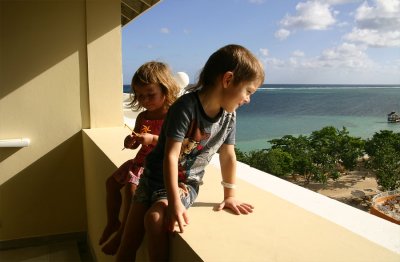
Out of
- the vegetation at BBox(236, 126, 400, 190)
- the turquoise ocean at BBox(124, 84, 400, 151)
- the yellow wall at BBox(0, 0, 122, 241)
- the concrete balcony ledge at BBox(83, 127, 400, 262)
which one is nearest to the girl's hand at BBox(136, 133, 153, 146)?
the concrete balcony ledge at BBox(83, 127, 400, 262)

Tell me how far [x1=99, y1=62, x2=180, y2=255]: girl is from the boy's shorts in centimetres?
30

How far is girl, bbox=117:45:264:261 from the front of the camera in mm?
1137

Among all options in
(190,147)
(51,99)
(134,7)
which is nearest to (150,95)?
(190,147)

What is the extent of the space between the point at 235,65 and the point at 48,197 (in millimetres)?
3153

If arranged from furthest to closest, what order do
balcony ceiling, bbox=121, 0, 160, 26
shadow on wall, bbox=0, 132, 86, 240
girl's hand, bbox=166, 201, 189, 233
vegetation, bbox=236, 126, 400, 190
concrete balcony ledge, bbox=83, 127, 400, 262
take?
vegetation, bbox=236, 126, 400, 190
balcony ceiling, bbox=121, 0, 160, 26
shadow on wall, bbox=0, 132, 86, 240
girl's hand, bbox=166, 201, 189, 233
concrete balcony ledge, bbox=83, 127, 400, 262

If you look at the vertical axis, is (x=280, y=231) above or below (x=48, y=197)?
above

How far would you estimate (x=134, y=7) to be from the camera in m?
4.60

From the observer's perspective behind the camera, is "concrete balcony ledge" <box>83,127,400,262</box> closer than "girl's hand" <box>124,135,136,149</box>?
Yes

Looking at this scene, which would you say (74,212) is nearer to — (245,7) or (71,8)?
(71,8)

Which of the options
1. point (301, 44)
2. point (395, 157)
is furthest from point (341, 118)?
point (395, 157)

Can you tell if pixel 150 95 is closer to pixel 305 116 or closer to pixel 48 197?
pixel 48 197

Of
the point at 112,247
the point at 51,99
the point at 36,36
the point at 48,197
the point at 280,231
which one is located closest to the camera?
the point at 280,231

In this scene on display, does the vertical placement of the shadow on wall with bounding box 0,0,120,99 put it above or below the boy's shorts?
above

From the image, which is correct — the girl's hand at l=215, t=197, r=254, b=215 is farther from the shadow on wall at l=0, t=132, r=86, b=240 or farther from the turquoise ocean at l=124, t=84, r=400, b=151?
the turquoise ocean at l=124, t=84, r=400, b=151
